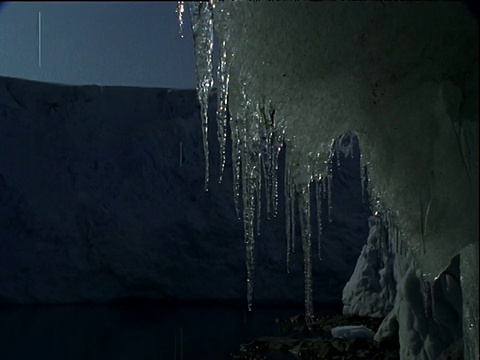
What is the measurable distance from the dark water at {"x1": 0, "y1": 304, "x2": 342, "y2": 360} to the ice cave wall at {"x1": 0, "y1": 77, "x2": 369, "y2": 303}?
22.8 inches

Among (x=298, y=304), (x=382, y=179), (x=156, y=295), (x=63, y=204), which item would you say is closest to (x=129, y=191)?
(x=63, y=204)

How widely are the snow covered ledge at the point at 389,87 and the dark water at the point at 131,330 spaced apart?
13.1 feet

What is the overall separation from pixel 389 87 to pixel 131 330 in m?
6.45

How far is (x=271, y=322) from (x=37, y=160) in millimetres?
6080

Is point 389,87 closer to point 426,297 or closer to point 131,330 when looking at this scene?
point 426,297

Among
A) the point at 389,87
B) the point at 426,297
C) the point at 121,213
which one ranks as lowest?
the point at 426,297

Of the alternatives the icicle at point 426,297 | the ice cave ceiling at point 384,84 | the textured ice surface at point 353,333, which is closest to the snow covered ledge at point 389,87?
the ice cave ceiling at point 384,84

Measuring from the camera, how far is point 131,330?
26.5ft

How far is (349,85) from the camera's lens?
261 centimetres

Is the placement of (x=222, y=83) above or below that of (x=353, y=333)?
above

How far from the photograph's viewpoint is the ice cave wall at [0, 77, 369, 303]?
38.9 ft

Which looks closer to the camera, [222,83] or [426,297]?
[222,83]

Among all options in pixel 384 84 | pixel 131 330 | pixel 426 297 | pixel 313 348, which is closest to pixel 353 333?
pixel 313 348

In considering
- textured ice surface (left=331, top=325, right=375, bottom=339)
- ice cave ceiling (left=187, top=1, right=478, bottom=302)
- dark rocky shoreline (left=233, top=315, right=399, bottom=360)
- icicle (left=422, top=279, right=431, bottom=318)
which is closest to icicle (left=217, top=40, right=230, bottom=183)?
ice cave ceiling (left=187, top=1, right=478, bottom=302)
